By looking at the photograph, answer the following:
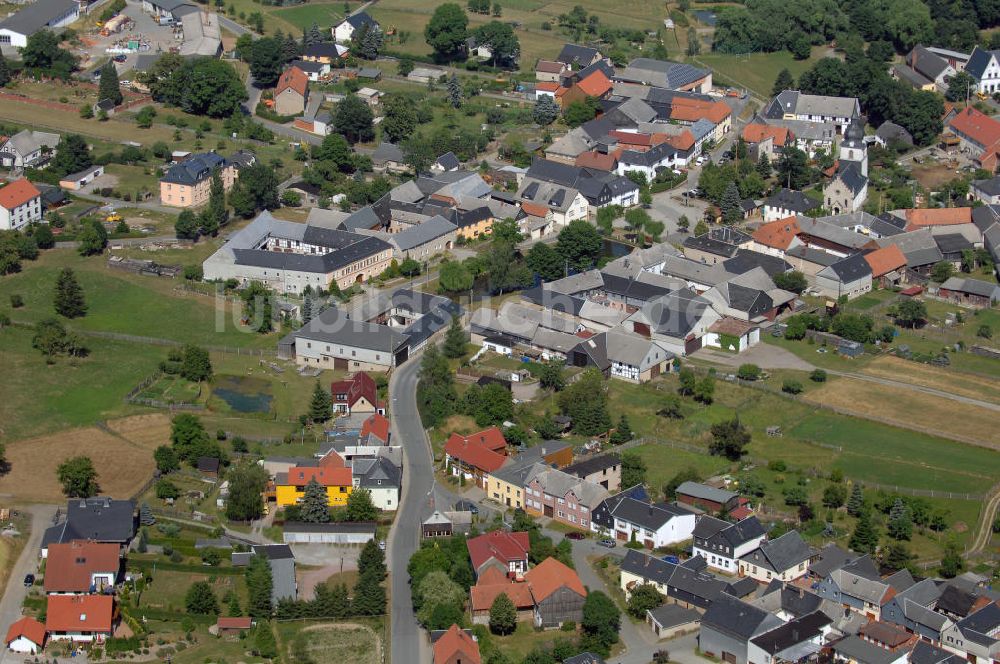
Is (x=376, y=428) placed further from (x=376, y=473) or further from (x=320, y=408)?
(x=376, y=473)

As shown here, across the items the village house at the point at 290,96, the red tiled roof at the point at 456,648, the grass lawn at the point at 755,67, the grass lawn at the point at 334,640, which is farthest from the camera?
the grass lawn at the point at 755,67

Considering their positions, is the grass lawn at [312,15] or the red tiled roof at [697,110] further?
the grass lawn at [312,15]

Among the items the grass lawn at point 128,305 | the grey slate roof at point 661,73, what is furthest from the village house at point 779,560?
the grey slate roof at point 661,73

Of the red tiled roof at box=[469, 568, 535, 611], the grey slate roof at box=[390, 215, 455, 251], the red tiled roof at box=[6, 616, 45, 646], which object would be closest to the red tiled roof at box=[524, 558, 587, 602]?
the red tiled roof at box=[469, 568, 535, 611]

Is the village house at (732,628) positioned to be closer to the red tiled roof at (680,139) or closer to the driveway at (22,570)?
the driveway at (22,570)

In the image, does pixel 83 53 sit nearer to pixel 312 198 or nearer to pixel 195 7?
pixel 195 7

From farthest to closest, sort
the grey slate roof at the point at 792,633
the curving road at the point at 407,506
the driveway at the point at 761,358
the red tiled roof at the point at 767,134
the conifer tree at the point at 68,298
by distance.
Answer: the red tiled roof at the point at 767,134 → the conifer tree at the point at 68,298 → the driveway at the point at 761,358 → the curving road at the point at 407,506 → the grey slate roof at the point at 792,633
